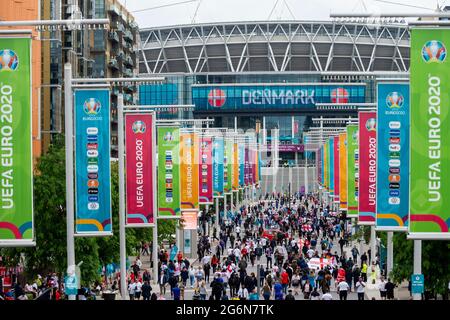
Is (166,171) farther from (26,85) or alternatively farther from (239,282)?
(26,85)

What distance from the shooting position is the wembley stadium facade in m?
191

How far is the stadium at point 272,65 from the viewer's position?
7534 inches

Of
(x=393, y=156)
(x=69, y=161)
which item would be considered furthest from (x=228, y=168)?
(x=393, y=156)

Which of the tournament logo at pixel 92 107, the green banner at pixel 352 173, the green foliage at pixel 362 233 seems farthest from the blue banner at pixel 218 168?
the tournament logo at pixel 92 107

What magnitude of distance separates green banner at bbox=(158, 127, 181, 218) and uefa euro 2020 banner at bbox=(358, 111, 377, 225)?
11.5 meters

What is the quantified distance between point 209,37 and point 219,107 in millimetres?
12697

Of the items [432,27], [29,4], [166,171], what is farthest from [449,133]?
[29,4]

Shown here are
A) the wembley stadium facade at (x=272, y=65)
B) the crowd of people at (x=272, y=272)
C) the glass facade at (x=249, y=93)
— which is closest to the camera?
the crowd of people at (x=272, y=272)

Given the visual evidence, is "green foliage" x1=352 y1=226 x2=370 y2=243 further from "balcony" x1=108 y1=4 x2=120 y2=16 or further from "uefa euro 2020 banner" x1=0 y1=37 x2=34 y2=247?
"balcony" x1=108 y1=4 x2=120 y2=16

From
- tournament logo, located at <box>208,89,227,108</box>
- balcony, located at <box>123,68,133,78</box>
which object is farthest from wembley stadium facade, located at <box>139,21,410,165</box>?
balcony, located at <box>123,68,133,78</box>

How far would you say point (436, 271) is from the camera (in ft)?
97.1

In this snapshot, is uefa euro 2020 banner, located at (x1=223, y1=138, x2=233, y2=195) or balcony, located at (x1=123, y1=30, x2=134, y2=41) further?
balcony, located at (x1=123, y1=30, x2=134, y2=41)

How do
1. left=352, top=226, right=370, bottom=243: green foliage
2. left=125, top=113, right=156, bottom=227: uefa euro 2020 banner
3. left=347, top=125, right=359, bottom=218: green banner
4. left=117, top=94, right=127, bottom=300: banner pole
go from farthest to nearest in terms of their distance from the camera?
1. left=352, top=226, right=370, bottom=243: green foliage
2. left=347, top=125, right=359, bottom=218: green banner
3. left=117, top=94, right=127, bottom=300: banner pole
4. left=125, top=113, right=156, bottom=227: uefa euro 2020 banner

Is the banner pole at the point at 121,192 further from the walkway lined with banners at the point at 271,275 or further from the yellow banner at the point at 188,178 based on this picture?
the yellow banner at the point at 188,178
